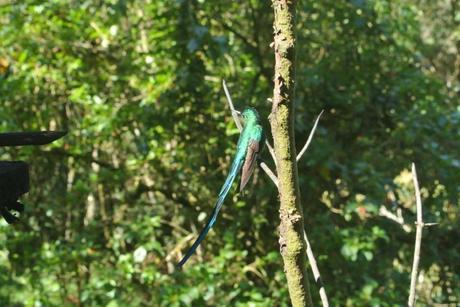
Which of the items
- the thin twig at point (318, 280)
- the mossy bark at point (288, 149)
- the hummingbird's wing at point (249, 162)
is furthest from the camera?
the hummingbird's wing at point (249, 162)

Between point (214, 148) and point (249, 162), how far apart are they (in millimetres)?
2078

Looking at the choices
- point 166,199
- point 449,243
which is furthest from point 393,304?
point 166,199

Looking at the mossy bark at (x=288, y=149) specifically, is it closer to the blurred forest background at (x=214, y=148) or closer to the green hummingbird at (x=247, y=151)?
the green hummingbird at (x=247, y=151)

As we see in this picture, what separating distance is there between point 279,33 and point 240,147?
2.71 ft

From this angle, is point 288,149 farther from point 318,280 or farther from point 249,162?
point 249,162

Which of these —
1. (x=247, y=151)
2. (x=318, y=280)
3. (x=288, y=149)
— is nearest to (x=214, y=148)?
(x=247, y=151)

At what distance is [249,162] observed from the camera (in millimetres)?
1863

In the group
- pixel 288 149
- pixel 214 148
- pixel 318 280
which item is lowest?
pixel 318 280

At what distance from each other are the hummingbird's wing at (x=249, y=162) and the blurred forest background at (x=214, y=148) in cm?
150

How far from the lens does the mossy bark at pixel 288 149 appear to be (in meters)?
1.14

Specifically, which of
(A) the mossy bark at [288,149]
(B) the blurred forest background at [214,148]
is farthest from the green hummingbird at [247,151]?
(B) the blurred forest background at [214,148]

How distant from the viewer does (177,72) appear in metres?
3.60

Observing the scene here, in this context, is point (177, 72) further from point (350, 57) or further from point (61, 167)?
point (61, 167)

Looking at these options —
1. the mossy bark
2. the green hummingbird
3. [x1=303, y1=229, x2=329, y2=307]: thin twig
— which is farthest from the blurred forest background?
the mossy bark
